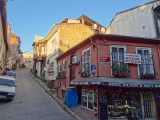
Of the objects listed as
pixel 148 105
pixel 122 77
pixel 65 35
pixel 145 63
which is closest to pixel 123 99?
pixel 122 77

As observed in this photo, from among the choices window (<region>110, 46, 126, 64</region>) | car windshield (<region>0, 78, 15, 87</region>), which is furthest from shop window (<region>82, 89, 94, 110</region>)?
car windshield (<region>0, 78, 15, 87</region>)

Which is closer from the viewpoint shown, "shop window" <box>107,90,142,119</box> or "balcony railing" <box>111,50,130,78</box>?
"shop window" <box>107,90,142,119</box>

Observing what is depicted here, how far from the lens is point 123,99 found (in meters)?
8.48

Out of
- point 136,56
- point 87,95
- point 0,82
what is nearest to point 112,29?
point 136,56

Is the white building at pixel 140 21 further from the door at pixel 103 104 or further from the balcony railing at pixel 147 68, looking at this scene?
the door at pixel 103 104

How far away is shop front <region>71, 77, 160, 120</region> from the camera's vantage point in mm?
7723

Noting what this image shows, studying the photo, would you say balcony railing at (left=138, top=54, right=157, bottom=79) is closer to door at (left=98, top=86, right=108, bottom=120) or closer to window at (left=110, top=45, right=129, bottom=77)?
window at (left=110, top=45, right=129, bottom=77)

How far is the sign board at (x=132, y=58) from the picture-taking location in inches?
348

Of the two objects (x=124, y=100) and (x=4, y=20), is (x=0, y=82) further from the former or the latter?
(x=124, y=100)

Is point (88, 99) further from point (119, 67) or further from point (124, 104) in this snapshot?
point (119, 67)

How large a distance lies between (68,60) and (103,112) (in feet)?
23.8

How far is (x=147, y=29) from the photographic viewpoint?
11.9m

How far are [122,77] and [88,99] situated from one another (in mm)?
2909

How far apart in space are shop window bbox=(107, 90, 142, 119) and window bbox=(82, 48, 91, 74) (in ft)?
8.06
